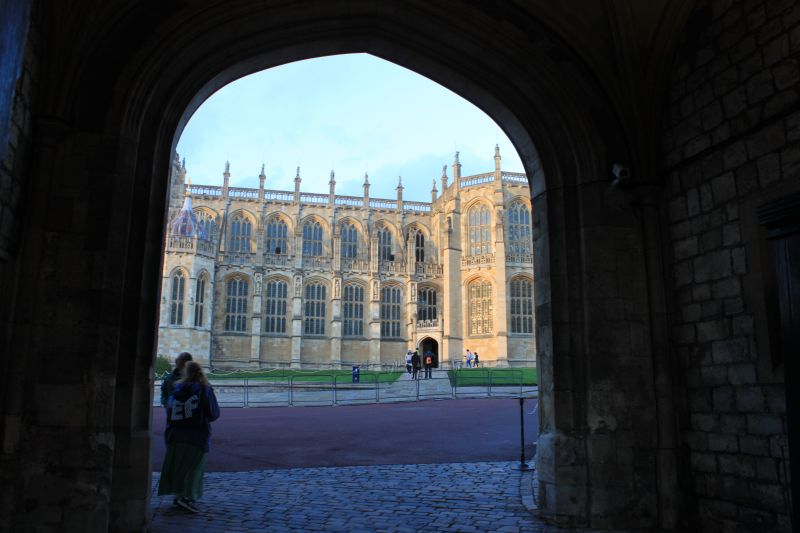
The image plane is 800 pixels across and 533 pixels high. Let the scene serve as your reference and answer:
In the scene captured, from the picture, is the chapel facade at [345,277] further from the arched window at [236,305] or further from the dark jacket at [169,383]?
the dark jacket at [169,383]

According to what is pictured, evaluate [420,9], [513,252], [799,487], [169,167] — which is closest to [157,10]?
[169,167]

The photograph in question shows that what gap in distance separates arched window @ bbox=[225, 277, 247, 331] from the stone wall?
43.1 m

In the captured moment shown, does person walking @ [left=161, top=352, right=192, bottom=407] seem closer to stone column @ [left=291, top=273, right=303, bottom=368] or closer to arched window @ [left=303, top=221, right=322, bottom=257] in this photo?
stone column @ [left=291, top=273, right=303, bottom=368]

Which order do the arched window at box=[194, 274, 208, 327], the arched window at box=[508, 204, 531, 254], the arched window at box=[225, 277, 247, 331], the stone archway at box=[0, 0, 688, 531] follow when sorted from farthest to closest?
the arched window at box=[225, 277, 247, 331] → the arched window at box=[508, 204, 531, 254] → the arched window at box=[194, 274, 208, 327] → the stone archway at box=[0, 0, 688, 531]

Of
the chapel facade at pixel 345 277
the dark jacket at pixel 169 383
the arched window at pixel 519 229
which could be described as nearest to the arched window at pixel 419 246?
the chapel facade at pixel 345 277

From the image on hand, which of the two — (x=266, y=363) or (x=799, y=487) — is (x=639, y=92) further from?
(x=266, y=363)

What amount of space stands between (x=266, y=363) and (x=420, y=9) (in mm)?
42202

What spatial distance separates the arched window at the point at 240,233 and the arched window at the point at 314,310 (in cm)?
624

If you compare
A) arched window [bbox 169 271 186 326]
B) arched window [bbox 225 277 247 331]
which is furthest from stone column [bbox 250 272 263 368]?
arched window [bbox 169 271 186 326]

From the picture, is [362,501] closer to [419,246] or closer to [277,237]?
[277,237]

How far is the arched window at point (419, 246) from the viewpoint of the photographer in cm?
5191

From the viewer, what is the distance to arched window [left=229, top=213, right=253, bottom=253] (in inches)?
1940

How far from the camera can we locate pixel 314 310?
48531 millimetres

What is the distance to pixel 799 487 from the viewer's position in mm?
2965
